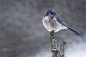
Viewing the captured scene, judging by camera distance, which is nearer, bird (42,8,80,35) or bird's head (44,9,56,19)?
bird's head (44,9,56,19)

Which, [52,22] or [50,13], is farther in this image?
→ [52,22]

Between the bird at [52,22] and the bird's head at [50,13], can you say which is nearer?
the bird's head at [50,13]

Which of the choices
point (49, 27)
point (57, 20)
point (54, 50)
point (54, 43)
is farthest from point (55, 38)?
point (57, 20)

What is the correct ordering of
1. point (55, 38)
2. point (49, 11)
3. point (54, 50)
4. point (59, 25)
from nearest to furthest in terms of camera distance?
point (54, 50) → point (55, 38) → point (49, 11) → point (59, 25)

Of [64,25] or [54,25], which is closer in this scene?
[54,25]

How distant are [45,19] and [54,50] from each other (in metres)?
1.88

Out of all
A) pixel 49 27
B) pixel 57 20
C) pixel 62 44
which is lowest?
pixel 62 44

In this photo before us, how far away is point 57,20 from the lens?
5.50m

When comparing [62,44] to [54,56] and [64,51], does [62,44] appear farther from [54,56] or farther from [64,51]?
[54,56]

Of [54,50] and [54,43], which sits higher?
[54,43]

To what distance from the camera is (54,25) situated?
5.23 m

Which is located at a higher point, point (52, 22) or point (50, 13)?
point (50, 13)

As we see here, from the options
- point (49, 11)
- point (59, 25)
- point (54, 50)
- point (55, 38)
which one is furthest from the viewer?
point (59, 25)

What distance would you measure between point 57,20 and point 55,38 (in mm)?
1693
